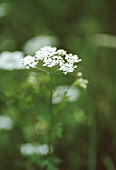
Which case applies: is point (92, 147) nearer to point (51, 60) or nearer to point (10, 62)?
point (10, 62)

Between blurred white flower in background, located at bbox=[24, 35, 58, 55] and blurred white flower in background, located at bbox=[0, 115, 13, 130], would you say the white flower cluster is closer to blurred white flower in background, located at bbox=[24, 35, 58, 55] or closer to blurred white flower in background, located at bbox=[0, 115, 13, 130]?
blurred white flower in background, located at bbox=[0, 115, 13, 130]

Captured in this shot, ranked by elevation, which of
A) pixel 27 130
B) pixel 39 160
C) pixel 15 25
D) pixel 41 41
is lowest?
pixel 39 160

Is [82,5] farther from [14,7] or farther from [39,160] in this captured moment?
[39,160]

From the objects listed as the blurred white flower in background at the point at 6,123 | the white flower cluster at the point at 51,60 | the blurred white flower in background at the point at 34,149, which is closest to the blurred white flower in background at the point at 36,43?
the blurred white flower in background at the point at 6,123

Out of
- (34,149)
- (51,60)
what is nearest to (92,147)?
(34,149)

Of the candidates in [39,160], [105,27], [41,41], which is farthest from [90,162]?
[105,27]

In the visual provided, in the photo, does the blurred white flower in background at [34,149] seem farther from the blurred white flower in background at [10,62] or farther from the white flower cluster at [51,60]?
the white flower cluster at [51,60]

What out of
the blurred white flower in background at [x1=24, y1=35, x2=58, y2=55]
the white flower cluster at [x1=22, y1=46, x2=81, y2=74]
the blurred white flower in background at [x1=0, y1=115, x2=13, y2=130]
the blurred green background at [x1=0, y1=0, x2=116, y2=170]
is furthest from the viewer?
the blurred white flower in background at [x1=24, y1=35, x2=58, y2=55]

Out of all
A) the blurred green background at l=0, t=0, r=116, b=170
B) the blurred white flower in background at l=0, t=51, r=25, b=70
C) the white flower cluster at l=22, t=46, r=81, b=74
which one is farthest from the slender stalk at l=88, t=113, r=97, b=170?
the white flower cluster at l=22, t=46, r=81, b=74
